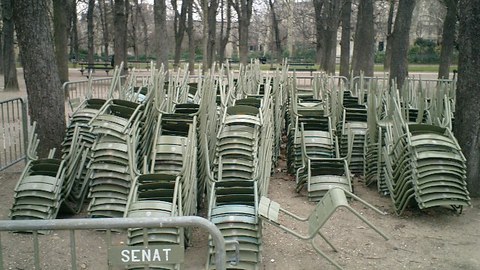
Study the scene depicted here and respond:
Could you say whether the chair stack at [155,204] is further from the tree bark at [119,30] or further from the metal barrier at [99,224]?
the tree bark at [119,30]

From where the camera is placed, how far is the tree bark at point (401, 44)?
13102 mm

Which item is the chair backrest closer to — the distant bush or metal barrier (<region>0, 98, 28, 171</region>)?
metal barrier (<region>0, 98, 28, 171</region>)

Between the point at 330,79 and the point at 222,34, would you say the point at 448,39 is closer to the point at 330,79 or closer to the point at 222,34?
the point at 330,79

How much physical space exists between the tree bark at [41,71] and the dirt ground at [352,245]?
1156mm

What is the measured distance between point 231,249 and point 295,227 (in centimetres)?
159

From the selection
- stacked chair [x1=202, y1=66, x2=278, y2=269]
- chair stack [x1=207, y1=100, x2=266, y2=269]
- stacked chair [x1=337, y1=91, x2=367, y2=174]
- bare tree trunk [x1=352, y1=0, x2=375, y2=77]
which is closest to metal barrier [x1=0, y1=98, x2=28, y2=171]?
stacked chair [x1=202, y1=66, x2=278, y2=269]

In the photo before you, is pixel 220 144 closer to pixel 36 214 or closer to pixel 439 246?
pixel 36 214

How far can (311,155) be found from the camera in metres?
7.89

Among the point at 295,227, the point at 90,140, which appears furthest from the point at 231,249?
the point at 90,140

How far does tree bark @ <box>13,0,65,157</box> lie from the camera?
7098mm

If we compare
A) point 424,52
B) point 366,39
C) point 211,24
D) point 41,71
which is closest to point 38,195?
point 41,71

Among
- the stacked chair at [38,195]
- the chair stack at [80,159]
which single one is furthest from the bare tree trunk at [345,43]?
the stacked chair at [38,195]

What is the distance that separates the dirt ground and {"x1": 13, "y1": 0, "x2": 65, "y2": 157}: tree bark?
1.16 m

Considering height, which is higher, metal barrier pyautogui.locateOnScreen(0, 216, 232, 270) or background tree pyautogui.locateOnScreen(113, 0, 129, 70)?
background tree pyautogui.locateOnScreen(113, 0, 129, 70)
